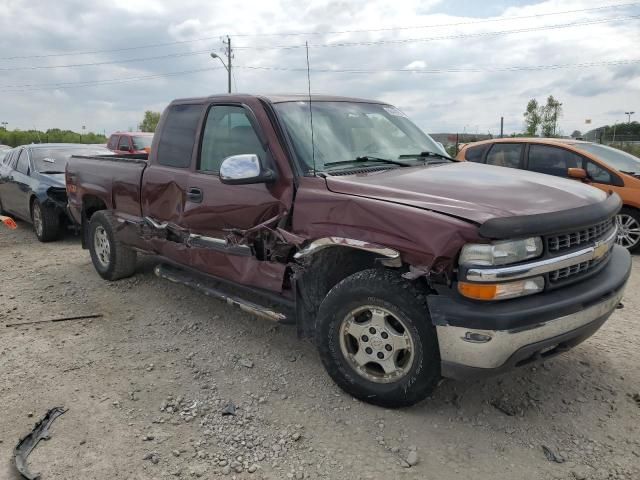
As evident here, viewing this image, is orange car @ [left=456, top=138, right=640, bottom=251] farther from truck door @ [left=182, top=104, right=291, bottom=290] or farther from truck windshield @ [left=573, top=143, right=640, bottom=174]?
truck door @ [left=182, top=104, right=291, bottom=290]

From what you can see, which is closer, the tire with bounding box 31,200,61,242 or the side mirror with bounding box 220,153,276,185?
the side mirror with bounding box 220,153,276,185

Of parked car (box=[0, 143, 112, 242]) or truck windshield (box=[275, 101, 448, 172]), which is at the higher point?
truck windshield (box=[275, 101, 448, 172])

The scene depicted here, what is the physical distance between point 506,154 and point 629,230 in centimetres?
200

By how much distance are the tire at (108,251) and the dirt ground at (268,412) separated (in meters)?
1.11

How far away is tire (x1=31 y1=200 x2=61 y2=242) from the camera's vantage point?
26.8ft

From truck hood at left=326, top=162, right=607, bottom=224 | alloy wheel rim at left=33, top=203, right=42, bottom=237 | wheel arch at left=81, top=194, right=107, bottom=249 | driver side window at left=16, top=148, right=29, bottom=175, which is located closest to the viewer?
truck hood at left=326, top=162, right=607, bottom=224

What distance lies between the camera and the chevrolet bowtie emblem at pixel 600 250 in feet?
10.4

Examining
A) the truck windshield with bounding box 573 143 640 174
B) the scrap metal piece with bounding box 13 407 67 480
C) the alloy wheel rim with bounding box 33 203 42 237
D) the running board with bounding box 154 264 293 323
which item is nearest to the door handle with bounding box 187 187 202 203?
the running board with bounding box 154 264 293 323

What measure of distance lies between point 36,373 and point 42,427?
2.67 ft

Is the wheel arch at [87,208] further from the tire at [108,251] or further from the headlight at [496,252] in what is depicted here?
the headlight at [496,252]

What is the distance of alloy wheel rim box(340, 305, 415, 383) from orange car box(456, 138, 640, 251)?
5228 mm

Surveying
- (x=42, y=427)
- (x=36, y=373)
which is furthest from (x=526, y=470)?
(x=36, y=373)

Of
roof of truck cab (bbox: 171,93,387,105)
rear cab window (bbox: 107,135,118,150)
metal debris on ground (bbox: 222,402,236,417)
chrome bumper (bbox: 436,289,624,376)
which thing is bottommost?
metal debris on ground (bbox: 222,402,236,417)

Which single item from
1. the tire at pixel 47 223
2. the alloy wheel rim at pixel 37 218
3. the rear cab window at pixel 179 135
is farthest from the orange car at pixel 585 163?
the alloy wheel rim at pixel 37 218
